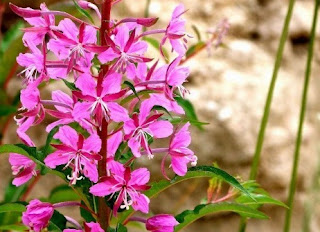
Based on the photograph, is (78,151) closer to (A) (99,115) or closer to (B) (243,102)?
(A) (99,115)

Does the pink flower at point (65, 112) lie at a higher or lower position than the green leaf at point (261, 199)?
higher

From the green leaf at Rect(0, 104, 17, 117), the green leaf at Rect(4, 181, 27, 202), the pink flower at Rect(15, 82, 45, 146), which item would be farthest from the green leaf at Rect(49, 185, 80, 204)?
the pink flower at Rect(15, 82, 45, 146)

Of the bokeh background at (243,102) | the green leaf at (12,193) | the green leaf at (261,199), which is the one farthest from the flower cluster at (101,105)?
the bokeh background at (243,102)

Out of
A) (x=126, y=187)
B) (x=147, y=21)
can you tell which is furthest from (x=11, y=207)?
(x=147, y=21)

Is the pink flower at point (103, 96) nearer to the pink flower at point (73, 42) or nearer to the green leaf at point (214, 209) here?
the pink flower at point (73, 42)

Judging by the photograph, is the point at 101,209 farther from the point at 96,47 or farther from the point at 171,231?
the point at 96,47

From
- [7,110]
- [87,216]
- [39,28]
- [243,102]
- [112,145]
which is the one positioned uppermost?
[39,28]
